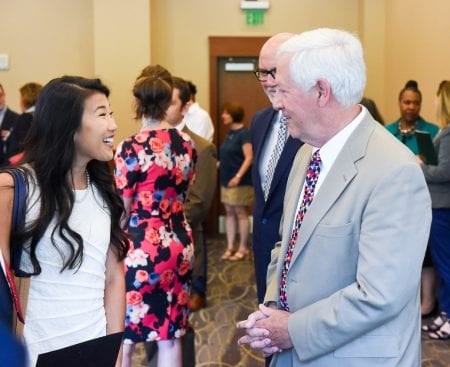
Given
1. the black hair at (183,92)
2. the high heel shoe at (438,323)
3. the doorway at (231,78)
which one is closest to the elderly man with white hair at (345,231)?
the black hair at (183,92)

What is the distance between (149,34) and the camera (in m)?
7.44

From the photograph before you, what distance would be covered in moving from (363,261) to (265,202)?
1.26 m

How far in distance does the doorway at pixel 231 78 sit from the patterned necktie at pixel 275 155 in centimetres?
533

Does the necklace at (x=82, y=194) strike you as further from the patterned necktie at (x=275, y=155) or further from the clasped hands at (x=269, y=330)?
A: the patterned necktie at (x=275, y=155)

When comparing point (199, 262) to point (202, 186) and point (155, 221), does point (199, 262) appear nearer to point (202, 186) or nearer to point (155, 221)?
point (202, 186)

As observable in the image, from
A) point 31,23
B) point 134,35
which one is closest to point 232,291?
point 134,35

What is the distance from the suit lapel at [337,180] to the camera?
1.64m

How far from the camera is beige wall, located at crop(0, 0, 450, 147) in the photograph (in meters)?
7.41

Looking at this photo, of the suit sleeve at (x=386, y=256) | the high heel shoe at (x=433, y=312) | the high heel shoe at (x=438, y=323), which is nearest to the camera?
the suit sleeve at (x=386, y=256)

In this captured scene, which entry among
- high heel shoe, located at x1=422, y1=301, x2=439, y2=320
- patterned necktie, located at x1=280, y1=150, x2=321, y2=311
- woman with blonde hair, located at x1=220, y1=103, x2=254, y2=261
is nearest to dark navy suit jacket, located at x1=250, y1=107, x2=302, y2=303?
patterned necktie, located at x1=280, y1=150, x2=321, y2=311

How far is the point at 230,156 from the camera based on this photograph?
685 centimetres

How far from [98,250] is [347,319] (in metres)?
0.79

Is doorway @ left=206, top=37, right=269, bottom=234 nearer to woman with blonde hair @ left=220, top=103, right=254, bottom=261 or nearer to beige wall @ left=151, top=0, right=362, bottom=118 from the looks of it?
beige wall @ left=151, top=0, right=362, bottom=118

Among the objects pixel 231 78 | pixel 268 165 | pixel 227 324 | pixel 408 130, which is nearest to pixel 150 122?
pixel 268 165
